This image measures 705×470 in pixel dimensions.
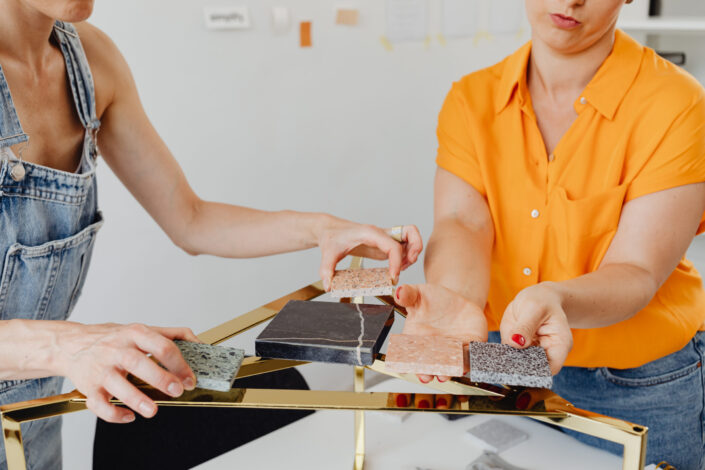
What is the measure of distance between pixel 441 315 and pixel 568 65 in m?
0.61

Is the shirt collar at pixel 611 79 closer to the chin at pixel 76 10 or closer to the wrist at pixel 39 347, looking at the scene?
the chin at pixel 76 10

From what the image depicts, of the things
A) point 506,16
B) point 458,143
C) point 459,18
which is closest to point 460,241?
point 458,143

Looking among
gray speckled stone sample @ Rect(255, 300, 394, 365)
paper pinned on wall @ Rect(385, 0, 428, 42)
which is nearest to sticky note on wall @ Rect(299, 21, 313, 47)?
paper pinned on wall @ Rect(385, 0, 428, 42)

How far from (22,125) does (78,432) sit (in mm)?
1595

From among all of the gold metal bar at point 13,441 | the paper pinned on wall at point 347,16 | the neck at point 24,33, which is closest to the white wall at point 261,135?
the paper pinned on wall at point 347,16

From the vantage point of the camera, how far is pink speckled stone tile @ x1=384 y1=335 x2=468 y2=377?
2.73ft

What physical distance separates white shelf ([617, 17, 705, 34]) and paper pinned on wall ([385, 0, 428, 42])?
0.76 metres

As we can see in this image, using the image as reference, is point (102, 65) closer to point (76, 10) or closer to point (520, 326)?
point (76, 10)

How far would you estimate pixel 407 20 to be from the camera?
2785 mm

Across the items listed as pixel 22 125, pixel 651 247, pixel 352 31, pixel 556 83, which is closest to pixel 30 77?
pixel 22 125

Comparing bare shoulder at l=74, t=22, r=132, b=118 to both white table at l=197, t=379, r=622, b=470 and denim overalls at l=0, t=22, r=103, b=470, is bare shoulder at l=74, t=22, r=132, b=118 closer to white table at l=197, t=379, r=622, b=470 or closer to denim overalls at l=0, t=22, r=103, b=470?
denim overalls at l=0, t=22, r=103, b=470

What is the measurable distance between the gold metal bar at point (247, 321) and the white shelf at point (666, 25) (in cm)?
198

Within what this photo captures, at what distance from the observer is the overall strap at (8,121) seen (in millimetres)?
1027

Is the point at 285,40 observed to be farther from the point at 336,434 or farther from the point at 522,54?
the point at 336,434
